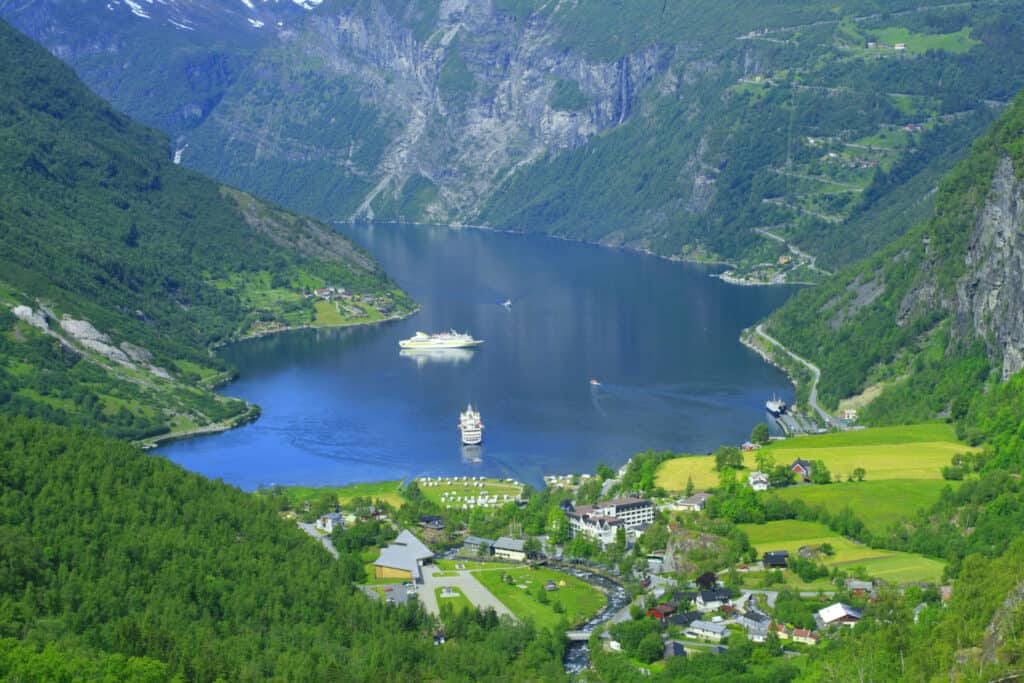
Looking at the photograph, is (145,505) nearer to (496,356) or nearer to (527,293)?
(496,356)

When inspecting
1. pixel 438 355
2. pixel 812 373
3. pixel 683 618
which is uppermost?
pixel 438 355

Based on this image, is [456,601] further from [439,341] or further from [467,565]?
[439,341]

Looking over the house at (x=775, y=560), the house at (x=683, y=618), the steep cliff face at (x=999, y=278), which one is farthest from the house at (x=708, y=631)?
the steep cliff face at (x=999, y=278)

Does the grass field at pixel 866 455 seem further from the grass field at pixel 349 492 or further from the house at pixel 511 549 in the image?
the grass field at pixel 349 492

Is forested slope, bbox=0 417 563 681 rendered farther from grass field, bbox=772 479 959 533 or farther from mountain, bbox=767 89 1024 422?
mountain, bbox=767 89 1024 422

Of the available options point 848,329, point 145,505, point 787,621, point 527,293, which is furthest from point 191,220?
point 787,621

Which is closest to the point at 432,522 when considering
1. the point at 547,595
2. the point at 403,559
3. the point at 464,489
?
the point at 464,489

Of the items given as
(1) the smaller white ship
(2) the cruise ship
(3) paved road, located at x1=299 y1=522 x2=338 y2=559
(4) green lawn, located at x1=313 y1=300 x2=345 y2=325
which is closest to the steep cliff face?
(1) the smaller white ship

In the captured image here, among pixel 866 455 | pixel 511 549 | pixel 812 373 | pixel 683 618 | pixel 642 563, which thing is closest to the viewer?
pixel 683 618
